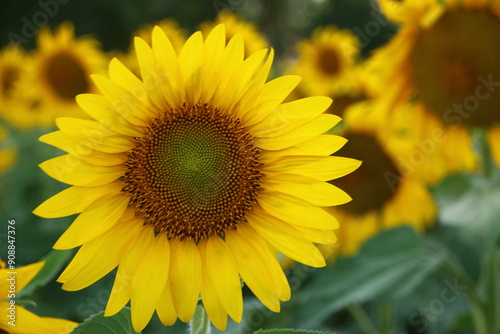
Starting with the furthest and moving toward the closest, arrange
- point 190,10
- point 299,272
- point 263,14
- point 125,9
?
1. point 263,14
2. point 190,10
3. point 125,9
4. point 299,272

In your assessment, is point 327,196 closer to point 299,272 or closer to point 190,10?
point 299,272

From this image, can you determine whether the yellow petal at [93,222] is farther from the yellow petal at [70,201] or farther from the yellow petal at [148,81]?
the yellow petal at [148,81]

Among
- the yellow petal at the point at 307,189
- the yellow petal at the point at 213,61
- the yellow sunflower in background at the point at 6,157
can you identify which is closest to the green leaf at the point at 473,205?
the yellow petal at the point at 307,189

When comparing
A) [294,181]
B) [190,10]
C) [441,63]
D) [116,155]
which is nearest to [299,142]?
[294,181]

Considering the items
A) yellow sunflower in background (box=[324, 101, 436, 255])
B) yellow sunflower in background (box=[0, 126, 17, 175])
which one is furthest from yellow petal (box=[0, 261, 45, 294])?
yellow sunflower in background (box=[0, 126, 17, 175])

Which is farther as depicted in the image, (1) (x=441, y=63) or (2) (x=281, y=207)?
(1) (x=441, y=63)

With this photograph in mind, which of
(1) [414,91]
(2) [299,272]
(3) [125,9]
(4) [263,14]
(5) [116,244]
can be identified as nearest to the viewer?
(5) [116,244]
